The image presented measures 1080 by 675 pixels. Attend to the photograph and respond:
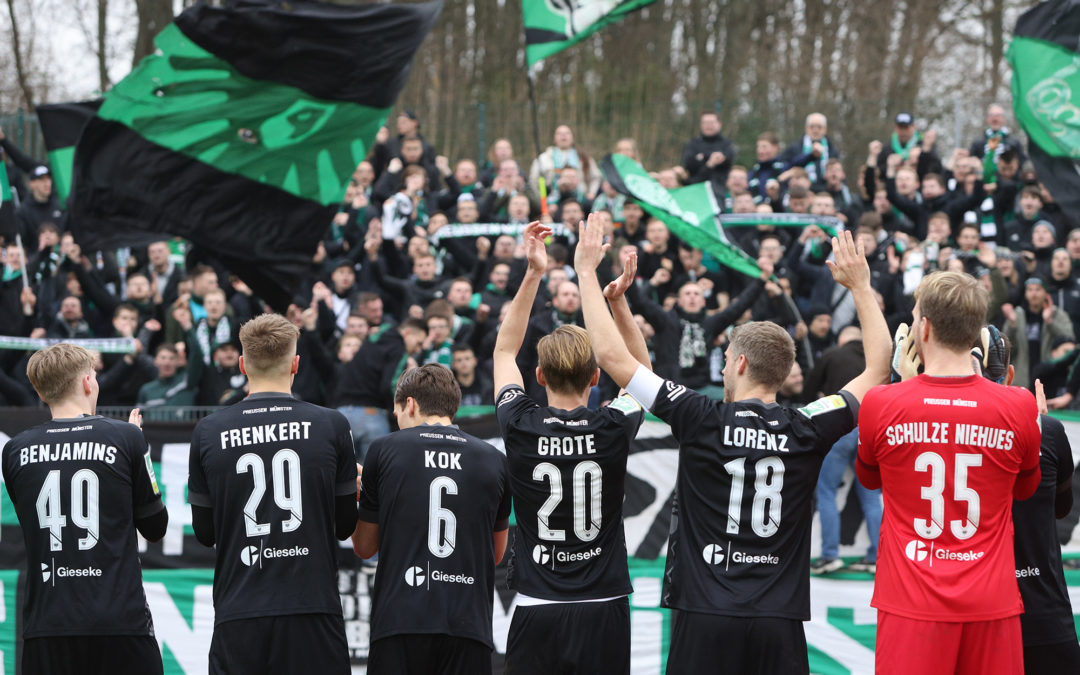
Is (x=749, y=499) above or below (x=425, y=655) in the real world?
above

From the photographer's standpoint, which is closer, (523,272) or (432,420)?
(432,420)

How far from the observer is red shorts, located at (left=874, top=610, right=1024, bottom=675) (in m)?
4.79

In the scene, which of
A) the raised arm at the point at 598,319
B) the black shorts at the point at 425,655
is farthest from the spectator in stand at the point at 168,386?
the raised arm at the point at 598,319

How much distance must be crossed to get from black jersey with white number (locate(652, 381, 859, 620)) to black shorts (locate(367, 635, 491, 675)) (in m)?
0.96

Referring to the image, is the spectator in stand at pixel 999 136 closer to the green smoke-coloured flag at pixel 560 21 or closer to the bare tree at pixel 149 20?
the green smoke-coloured flag at pixel 560 21

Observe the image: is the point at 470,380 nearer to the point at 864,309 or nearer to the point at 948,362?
the point at 864,309

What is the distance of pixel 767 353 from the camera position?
17.0 ft

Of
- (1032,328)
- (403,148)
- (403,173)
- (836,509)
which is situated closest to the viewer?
(836,509)

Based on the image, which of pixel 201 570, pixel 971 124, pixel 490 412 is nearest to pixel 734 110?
pixel 971 124

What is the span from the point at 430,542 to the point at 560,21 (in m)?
7.77

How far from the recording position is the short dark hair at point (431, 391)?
5680 mm

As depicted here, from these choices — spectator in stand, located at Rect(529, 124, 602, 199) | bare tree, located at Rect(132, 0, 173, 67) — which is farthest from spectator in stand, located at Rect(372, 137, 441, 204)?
bare tree, located at Rect(132, 0, 173, 67)

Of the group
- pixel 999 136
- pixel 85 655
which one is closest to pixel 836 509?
pixel 85 655

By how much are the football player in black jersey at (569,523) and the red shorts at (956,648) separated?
122 cm
